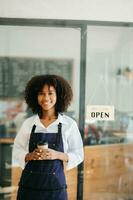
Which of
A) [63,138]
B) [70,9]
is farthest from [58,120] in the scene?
[70,9]

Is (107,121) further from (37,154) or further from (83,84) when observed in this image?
(37,154)

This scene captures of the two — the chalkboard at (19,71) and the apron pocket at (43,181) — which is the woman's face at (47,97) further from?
the apron pocket at (43,181)

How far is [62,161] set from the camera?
3045 millimetres

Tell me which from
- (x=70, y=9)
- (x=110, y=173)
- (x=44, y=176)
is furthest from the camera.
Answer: (x=110, y=173)

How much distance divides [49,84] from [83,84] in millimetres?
330

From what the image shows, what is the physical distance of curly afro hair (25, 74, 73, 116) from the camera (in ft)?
10.1

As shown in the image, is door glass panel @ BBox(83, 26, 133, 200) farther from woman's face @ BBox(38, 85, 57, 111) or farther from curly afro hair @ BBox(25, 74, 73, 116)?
woman's face @ BBox(38, 85, 57, 111)

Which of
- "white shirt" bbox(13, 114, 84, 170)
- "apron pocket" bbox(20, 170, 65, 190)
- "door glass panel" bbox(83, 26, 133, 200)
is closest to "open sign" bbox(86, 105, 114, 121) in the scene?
"door glass panel" bbox(83, 26, 133, 200)

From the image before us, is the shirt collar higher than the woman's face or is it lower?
lower

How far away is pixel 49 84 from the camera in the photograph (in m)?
3.06

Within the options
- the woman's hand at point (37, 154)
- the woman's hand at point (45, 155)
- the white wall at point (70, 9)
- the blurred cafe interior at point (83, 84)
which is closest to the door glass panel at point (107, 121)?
the blurred cafe interior at point (83, 84)

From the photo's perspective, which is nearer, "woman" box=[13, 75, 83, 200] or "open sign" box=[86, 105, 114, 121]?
"woman" box=[13, 75, 83, 200]

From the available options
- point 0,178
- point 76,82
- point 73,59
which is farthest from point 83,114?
point 0,178

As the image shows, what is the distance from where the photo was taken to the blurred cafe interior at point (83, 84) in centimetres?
319
